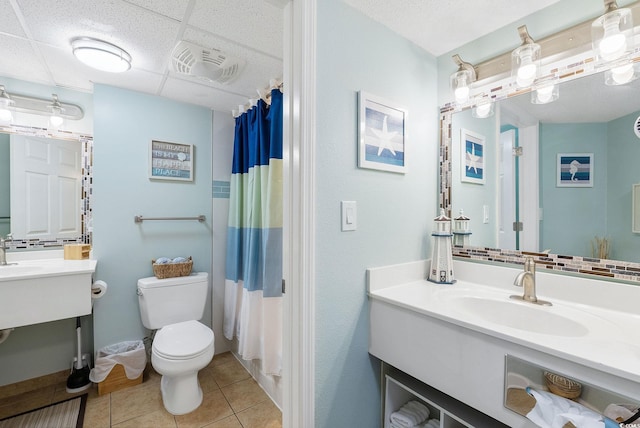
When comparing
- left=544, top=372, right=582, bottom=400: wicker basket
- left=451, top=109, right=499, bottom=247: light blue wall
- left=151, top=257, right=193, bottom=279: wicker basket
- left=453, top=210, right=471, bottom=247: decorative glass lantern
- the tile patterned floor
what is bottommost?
the tile patterned floor

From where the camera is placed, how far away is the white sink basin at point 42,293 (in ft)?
4.91

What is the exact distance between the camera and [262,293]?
74.1 inches

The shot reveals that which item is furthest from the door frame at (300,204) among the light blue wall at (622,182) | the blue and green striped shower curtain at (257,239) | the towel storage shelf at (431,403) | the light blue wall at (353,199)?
the light blue wall at (622,182)

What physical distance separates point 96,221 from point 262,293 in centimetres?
128

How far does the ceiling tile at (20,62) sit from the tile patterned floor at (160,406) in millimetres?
2108

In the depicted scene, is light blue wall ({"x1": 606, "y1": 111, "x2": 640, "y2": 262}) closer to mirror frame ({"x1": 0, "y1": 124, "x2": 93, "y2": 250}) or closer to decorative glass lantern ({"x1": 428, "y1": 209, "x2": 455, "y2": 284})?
decorative glass lantern ({"x1": 428, "y1": 209, "x2": 455, "y2": 284})

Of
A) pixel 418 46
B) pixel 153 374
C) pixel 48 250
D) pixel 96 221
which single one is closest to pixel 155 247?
pixel 96 221

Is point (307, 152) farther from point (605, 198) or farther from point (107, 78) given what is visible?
point (107, 78)

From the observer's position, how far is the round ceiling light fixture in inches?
57.4

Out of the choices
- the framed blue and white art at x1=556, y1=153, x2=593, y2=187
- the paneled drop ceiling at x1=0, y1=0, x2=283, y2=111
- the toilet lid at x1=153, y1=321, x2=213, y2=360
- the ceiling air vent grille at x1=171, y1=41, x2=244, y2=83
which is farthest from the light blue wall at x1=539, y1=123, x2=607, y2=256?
the toilet lid at x1=153, y1=321, x2=213, y2=360

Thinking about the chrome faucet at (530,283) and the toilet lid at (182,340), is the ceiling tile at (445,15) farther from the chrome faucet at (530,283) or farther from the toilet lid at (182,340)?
the toilet lid at (182,340)

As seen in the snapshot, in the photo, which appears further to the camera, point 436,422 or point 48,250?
point 48,250

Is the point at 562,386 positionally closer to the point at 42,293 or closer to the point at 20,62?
the point at 42,293

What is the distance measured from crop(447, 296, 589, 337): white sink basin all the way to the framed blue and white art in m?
0.53
